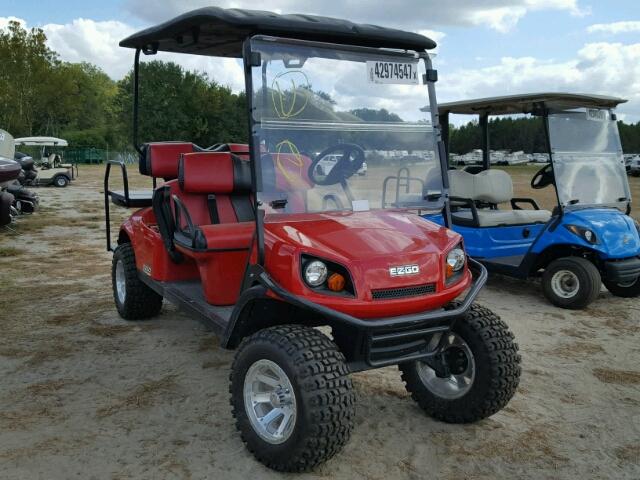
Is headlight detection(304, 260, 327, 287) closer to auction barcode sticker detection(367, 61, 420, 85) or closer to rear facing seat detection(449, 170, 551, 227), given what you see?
auction barcode sticker detection(367, 61, 420, 85)

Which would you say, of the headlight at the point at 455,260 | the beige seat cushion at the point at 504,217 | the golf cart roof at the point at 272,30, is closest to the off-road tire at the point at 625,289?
the beige seat cushion at the point at 504,217

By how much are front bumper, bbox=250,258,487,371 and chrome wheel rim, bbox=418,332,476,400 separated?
8.1 inches

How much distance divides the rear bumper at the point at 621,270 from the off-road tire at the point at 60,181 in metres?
19.2

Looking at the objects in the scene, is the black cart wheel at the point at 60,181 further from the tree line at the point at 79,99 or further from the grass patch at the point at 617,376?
the grass patch at the point at 617,376

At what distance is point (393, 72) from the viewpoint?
3518 millimetres

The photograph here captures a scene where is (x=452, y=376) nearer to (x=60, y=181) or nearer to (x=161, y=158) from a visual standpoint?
(x=161, y=158)

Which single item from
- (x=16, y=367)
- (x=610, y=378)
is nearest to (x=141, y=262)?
(x=16, y=367)

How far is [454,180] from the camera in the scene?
7.20m

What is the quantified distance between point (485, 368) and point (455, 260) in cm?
57

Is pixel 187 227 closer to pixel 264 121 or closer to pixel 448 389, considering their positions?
pixel 264 121

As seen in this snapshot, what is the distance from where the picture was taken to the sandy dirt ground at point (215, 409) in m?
2.98

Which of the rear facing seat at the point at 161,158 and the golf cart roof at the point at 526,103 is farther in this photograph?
the golf cart roof at the point at 526,103

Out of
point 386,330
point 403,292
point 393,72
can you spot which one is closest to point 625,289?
point 393,72

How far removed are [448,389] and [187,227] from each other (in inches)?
82.0
